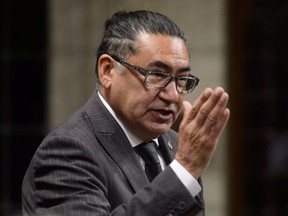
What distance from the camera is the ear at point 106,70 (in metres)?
2.77

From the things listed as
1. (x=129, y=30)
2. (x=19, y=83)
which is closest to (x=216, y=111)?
(x=129, y=30)

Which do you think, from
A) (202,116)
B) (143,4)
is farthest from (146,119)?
(143,4)

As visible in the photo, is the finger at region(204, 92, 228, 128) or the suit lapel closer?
the finger at region(204, 92, 228, 128)

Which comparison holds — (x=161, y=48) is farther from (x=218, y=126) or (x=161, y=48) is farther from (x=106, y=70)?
(x=218, y=126)

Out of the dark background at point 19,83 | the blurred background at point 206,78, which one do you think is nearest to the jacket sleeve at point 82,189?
the blurred background at point 206,78

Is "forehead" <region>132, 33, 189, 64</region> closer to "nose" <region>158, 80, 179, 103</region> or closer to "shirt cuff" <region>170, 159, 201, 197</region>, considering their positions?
"nose" <region>158, 80, 179, 103</region>

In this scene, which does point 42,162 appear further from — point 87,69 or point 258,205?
point 258,205

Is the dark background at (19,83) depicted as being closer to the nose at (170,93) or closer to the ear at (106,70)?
the ear at (106,70)

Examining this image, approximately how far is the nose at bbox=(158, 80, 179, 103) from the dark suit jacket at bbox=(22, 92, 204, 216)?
7.4 inches

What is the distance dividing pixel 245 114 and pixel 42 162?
3.63m

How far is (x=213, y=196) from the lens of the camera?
5.75 metres

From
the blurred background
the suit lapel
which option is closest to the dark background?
the blurred background

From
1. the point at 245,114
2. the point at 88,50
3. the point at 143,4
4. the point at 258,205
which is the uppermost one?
the point at 143,4

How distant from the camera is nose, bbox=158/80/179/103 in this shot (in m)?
2.65
